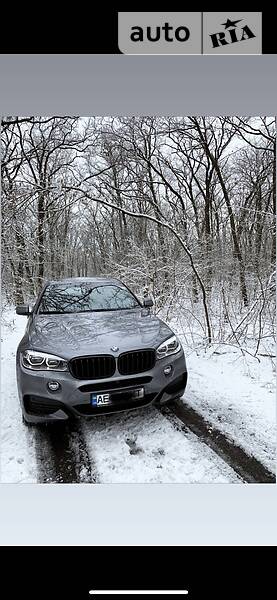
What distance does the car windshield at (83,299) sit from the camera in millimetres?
3389

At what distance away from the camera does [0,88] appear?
1860 millimetres

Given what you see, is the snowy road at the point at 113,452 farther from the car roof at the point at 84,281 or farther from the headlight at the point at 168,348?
the car roof at the point at 84,281

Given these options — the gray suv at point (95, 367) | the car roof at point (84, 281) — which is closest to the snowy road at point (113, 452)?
the gray suv at point (95, 367)

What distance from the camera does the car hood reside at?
249cm

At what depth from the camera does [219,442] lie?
2463 millimetres

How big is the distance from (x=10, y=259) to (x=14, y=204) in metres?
0.65

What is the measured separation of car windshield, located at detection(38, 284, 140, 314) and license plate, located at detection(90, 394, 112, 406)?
118cm

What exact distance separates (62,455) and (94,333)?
0.92 metres

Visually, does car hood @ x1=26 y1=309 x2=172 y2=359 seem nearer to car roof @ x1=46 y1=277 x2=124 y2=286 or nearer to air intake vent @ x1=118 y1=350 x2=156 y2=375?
air intake vent @ x1=118 y1=350 x2=156 y2=375

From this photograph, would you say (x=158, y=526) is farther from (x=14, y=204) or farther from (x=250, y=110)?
(x=14, y=204)

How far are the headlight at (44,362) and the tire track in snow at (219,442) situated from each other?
1058 millimetres

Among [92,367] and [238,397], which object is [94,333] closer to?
[92,367]

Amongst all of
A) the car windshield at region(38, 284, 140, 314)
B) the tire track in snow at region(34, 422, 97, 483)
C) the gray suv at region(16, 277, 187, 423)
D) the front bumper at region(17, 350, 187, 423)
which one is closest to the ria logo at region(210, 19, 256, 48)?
the gray suv at region(16, 277, 187, 423)

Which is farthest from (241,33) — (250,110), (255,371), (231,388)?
(255,371)
